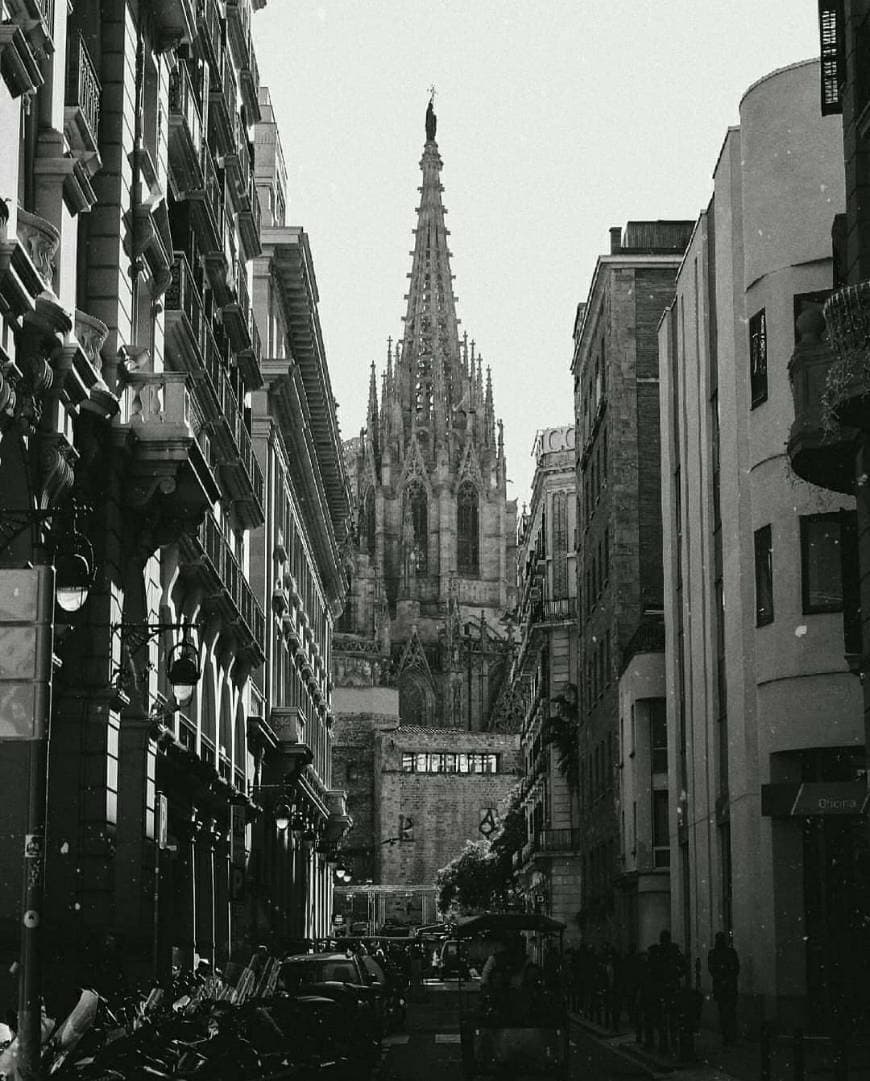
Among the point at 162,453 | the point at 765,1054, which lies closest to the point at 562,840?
the point at 162,453

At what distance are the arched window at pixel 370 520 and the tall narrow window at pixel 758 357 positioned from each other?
147 m

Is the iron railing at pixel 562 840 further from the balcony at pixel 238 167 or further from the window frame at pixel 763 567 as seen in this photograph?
the window frame at pixel 763 567

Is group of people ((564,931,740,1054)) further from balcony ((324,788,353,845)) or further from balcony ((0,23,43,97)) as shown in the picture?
balcony ((324,788,353,845))

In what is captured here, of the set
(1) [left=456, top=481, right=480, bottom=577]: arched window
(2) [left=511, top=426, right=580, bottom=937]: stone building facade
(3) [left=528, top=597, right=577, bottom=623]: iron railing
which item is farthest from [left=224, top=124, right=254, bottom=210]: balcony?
(1) [left=456, top=481, right=480, bottom=577]: arched window

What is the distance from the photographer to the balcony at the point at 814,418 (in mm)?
21734

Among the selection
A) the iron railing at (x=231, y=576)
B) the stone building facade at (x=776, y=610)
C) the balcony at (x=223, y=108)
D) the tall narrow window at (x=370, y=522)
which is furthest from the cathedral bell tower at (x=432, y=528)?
the stone building facade at (x=776, y=610)

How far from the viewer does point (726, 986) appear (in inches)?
1259

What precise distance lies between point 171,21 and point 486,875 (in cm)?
9580

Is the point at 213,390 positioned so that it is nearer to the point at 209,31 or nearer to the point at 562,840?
the point at 209,31

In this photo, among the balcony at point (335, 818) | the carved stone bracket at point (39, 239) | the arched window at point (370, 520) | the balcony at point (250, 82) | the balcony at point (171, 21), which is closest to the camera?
the carved stone bracket at point (39, 239)

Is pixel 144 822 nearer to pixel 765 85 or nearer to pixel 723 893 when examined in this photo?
pixel 723 893

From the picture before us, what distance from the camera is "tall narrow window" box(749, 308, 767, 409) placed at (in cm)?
3338

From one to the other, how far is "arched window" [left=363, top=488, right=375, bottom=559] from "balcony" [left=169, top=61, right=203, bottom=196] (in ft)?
477

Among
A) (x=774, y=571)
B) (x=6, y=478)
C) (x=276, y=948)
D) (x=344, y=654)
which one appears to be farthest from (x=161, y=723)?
(x=344, y=654)
